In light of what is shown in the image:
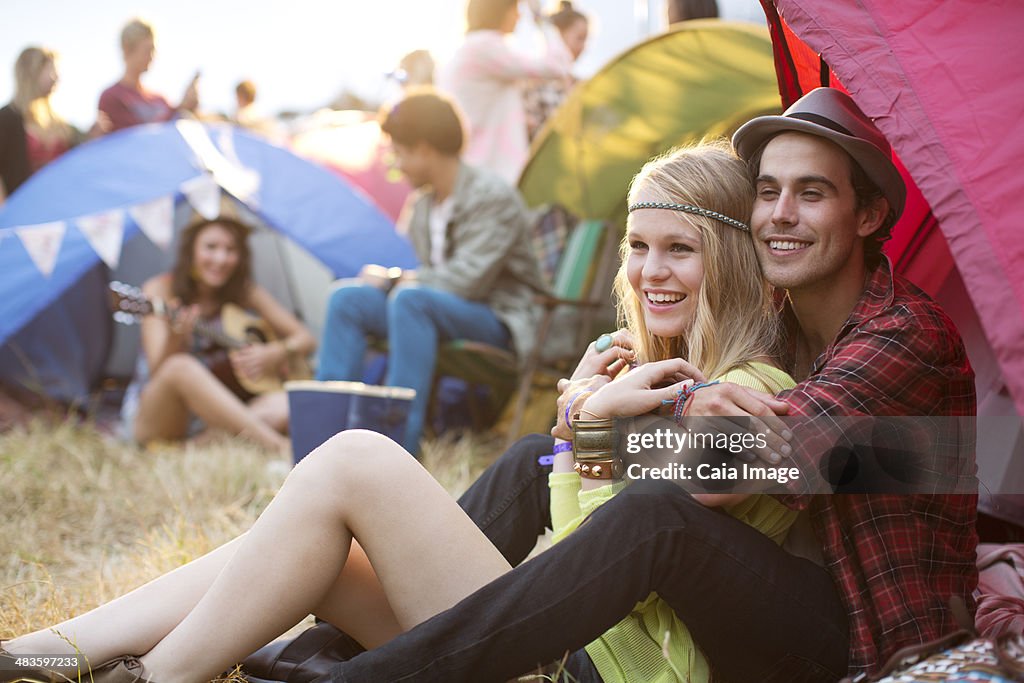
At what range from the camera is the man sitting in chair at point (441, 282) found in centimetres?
421

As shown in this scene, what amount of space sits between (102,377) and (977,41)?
16.0 ft

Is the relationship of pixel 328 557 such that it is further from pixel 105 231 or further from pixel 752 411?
pixel 105 231

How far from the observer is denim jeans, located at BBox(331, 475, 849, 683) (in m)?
1.67

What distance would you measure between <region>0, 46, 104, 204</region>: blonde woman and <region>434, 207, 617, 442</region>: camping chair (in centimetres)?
289

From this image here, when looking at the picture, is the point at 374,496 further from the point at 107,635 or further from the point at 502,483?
the point at 107,635

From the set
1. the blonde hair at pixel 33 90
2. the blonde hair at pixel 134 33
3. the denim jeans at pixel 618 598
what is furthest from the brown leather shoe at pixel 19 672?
the blonde hair at pixel 134 33

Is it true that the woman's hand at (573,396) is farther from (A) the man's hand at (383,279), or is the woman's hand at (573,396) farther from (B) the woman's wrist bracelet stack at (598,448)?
(A) the man's hand at (383,279)

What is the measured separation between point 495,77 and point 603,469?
12.9 feet

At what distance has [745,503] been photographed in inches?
71.1

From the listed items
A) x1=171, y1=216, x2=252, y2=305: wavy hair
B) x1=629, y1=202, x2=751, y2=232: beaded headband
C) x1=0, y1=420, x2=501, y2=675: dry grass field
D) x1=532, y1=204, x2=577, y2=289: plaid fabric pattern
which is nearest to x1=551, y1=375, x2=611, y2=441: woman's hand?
x1=629, y1=202, x2=751, y2=232: beaded headband

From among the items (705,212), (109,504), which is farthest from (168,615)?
(109,504)

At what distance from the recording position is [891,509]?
1780 mm

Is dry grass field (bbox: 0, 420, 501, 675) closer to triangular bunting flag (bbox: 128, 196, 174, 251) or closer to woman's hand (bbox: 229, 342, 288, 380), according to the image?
woman's hand (bbox: 229, 342, 288, 380)

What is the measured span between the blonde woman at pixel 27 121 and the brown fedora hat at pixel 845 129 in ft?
16.2
